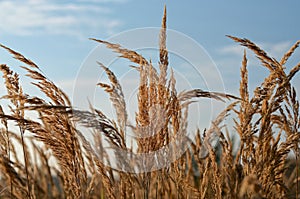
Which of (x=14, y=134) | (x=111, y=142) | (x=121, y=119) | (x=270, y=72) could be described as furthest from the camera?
(x=14, y=134)

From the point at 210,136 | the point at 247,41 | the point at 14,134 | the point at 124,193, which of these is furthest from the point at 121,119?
the point at 14,134

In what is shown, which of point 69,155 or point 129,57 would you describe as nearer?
point 69,155

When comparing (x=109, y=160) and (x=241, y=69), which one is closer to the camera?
(x=109, y=160)

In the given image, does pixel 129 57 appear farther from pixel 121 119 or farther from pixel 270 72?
pixel 270 72

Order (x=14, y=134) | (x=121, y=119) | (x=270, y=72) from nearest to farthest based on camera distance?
(x=121, y=119) → (x=270, y=72) → (x=14, y=134)

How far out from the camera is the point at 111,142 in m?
2.52

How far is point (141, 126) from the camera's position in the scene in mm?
2529

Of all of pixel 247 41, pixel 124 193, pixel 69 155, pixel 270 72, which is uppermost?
pixel 247 41

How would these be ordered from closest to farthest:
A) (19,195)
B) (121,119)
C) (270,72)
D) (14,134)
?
1. (121,119)
2. (270,72)
3. (19,195)
4. (14,134)

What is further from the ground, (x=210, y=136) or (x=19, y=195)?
(x=210, y=136)

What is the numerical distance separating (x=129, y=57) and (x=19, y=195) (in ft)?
4.16

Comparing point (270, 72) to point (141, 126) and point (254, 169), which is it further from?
point (141, 126)

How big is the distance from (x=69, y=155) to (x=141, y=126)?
0.43 m

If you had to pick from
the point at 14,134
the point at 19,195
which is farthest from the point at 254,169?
the point at 14,134
